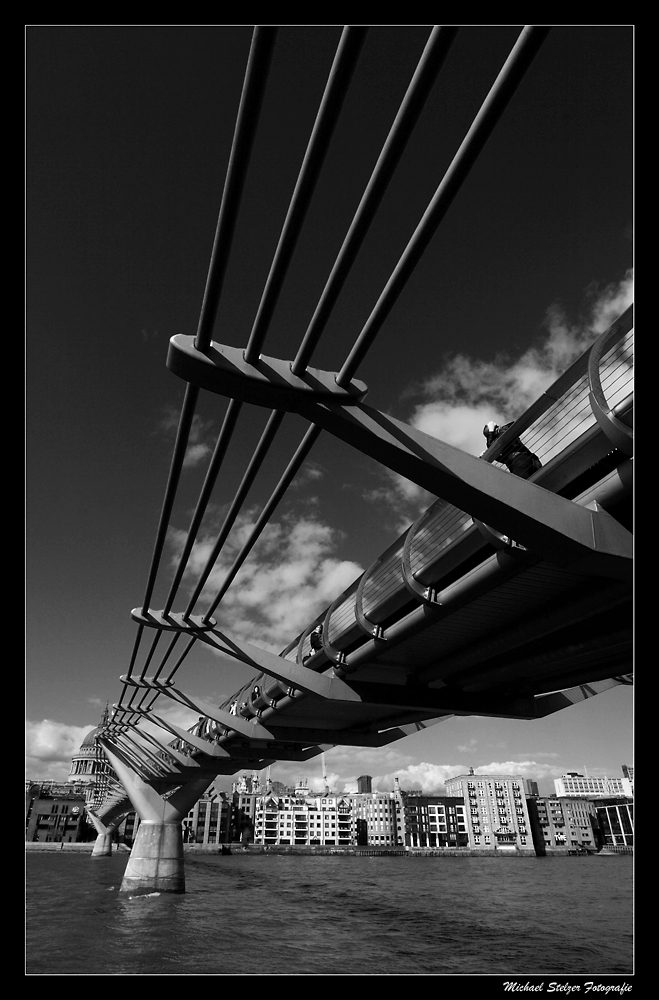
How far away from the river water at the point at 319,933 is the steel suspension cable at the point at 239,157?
10502 mm

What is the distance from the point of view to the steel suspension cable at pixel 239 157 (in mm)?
3396

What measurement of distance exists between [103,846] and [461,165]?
12248 centimetres

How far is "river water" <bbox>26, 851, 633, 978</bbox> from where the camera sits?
20078 mm

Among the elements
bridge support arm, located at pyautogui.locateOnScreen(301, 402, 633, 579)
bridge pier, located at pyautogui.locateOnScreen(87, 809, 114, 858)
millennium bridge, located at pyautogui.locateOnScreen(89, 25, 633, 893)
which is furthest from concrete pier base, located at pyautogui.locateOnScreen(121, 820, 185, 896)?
bridge pier, located at pyautogui.locateOnScreen(87, 809, 114, 858)

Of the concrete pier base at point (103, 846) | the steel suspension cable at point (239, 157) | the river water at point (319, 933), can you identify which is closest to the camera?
the steel suspension cable at point (239, 157)

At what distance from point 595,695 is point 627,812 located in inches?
7358

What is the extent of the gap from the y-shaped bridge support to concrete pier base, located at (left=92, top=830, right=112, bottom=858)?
6992cm

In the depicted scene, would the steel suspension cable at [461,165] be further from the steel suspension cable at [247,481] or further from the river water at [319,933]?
the river water at [319,933]

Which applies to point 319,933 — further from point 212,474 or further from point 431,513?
point 212,474

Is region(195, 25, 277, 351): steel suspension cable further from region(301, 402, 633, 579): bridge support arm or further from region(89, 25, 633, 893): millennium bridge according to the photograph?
region(301, 402, 633, 579): bridge support arm

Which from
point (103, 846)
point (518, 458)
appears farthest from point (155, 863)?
point (103, 846)

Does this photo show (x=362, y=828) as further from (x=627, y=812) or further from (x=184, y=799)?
(x=184, y=799)

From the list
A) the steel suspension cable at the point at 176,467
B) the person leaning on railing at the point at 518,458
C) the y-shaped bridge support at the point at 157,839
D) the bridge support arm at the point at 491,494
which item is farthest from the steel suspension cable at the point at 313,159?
the y-shaped bridge support at the point at 157,839

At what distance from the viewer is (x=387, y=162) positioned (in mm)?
3791
